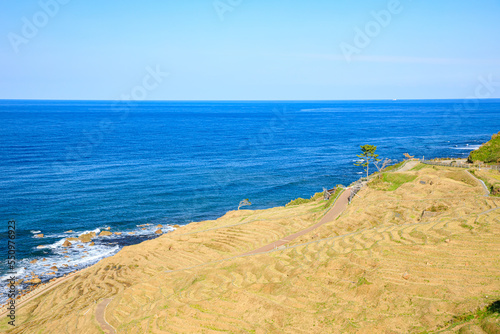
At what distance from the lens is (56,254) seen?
55.0m

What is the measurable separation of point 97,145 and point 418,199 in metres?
121

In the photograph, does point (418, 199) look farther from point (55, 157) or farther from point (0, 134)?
point (0, 134)

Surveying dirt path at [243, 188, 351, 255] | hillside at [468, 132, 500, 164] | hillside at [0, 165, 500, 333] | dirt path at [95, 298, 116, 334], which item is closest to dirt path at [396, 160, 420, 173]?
hillside at [468, 132, 500, 164]

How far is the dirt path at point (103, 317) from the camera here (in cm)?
3283

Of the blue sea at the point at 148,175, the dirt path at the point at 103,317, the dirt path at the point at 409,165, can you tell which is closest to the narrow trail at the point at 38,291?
the blue sea at the point at 148,175

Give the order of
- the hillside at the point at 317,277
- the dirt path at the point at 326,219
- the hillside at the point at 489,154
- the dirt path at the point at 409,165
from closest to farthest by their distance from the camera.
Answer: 1. the hillside at the point at 317,277
2. the dirt path at the point at 326,219
3. the hillside at the point at 489,154
4. the dirt path at the point at 409,165

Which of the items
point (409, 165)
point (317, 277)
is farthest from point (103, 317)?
point (409, 165)

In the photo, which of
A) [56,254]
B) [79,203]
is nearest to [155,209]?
[79,203]

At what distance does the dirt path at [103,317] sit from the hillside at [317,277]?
7.4 inches

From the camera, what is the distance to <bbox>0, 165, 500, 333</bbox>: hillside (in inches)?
1087

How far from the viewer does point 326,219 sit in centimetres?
5259

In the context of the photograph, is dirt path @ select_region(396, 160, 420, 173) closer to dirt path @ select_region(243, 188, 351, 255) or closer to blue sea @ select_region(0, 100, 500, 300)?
blue sea @ select_region(0, 100, 500, 300)

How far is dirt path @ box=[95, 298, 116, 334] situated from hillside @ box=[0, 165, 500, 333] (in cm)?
19

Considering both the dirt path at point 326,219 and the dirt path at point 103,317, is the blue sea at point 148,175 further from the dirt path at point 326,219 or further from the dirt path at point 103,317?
the dirt path at point 326,219
